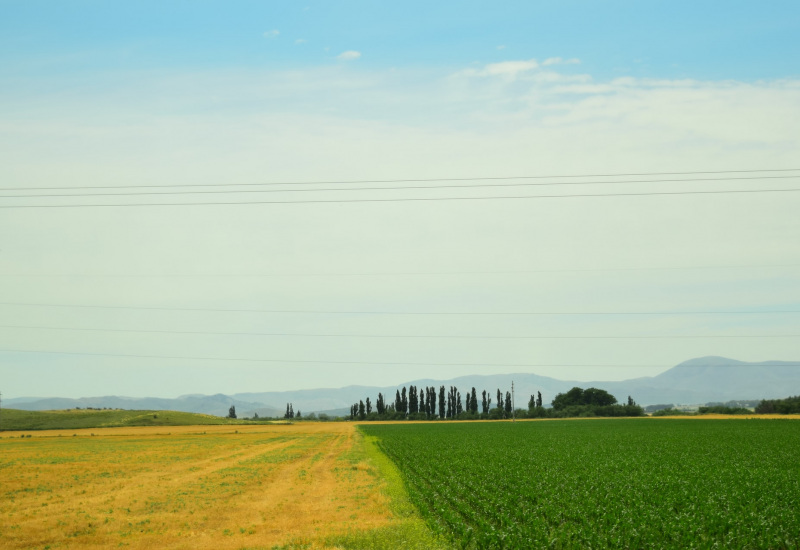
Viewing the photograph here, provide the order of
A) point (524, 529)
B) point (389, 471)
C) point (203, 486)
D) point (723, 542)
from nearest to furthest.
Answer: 1. point (723, 542)
2. point (524, 529)
3. point (203, 486)
4. point (389, 471)

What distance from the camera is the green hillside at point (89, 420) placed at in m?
152

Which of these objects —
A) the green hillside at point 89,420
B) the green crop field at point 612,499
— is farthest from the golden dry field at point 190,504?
the green hillside at point 89,420

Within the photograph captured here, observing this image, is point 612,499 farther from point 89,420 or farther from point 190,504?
point 89,420

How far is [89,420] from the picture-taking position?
16475 cm

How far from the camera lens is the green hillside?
15250cm

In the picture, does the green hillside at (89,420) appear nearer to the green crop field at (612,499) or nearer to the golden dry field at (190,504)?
the golden dry field at (190,504)

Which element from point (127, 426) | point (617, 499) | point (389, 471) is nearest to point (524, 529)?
point (617, 499)

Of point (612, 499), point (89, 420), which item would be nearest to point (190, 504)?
point (612, 499)

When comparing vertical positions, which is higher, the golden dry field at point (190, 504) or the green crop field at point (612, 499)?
the green crop field at point (612, 499)

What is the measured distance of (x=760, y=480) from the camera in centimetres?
3272

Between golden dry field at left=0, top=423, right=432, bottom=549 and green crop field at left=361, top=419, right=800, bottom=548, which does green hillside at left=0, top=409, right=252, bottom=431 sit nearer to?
golden dry field at left=0, top=423, right=432, bottom=549

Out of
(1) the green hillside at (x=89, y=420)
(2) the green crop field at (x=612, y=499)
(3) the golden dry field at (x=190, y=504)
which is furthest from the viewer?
(1) the green hillside at (x=89, y=420)

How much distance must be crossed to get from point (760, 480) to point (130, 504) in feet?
105

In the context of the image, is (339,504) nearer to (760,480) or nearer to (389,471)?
(389,471)
